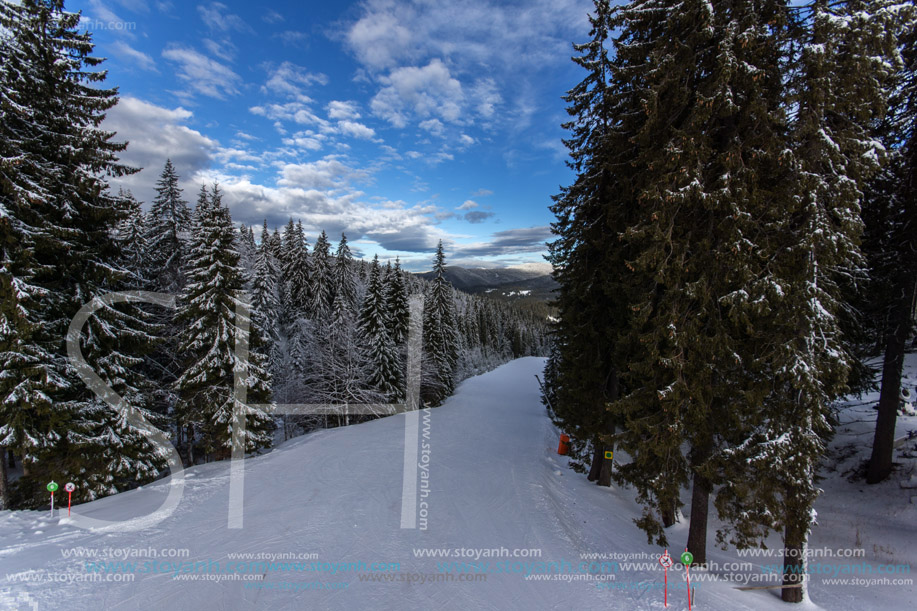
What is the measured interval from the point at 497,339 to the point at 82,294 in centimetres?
7099

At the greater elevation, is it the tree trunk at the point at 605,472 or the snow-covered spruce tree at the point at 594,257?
the snow-covered spruce tree at the point at 594,257

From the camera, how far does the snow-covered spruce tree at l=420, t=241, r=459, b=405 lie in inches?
1133

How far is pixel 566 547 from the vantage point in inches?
318

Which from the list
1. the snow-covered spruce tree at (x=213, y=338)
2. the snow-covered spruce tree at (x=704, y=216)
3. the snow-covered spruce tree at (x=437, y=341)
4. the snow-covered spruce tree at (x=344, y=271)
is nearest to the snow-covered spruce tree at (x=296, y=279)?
the snow-covered spruce tree at (x=344, y=271)

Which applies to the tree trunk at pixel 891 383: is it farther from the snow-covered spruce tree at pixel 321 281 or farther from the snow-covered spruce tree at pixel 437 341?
the snow-covered spruce tree at pixel 321 281

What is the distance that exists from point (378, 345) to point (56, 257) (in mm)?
16836

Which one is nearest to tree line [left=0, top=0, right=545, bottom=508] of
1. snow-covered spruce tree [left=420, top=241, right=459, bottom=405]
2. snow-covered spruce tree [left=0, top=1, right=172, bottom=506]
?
snow-covered spruce tree [left=0, top=1, right=172, bottom=506]

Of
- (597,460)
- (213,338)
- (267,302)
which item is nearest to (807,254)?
(597,460)

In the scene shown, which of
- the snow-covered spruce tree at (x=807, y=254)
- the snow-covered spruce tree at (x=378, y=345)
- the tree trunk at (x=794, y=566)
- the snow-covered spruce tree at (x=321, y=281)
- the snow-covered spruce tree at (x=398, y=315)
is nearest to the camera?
the snow-covered spruce tree at (x=807, y=254)

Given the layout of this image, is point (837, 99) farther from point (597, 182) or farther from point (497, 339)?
point (497, 339)

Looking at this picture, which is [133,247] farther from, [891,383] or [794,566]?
[891,383]

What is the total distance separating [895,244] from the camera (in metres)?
9.34

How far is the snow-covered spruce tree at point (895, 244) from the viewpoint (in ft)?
28.1

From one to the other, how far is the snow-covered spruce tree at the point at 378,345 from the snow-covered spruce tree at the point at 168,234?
37.3ft
